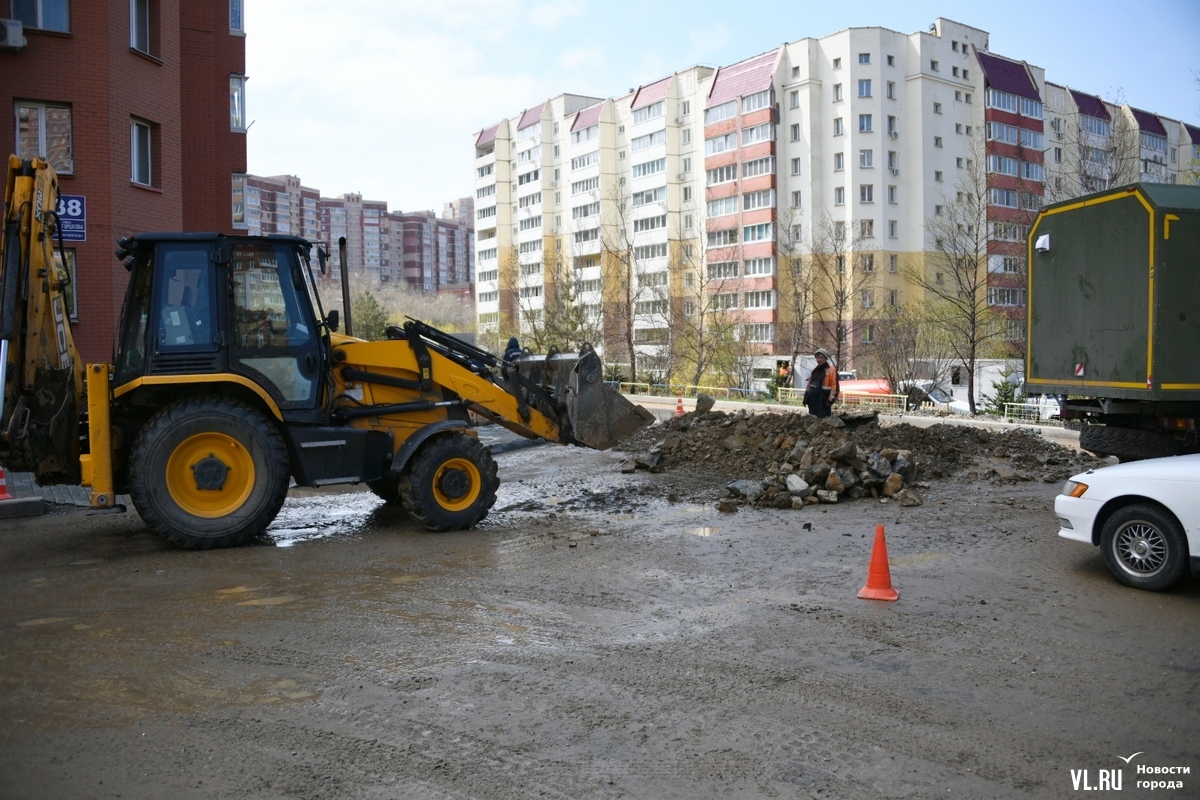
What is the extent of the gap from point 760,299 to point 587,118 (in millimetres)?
27208

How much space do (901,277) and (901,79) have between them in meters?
12.7

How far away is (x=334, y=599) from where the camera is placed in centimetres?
780

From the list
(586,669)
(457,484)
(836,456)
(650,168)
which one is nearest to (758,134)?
(650,168)

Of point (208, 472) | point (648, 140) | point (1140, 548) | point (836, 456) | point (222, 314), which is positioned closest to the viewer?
point (1140, 548)

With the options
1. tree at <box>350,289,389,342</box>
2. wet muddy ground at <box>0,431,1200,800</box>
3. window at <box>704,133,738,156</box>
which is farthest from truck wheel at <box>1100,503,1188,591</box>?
window at <box>704,133,738,156</box>

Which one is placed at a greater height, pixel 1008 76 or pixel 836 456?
pixel 1008 76

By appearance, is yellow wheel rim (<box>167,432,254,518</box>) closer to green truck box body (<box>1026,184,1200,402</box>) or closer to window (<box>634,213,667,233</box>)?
green truck box body (<box>1026,184,1200,402</box>)

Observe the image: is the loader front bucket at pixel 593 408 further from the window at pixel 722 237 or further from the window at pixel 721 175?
the window at pixel 721 175

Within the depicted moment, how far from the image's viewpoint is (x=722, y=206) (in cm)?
7000

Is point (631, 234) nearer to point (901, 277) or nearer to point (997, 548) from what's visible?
point (901, 277)

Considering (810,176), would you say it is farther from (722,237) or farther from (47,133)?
(47,133)

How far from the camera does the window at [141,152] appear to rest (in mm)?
19641

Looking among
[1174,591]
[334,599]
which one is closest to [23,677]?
[334,599]

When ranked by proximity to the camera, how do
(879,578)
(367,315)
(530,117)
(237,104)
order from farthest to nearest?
(530,117)
(367,315)
(237,104)
(879,578)
